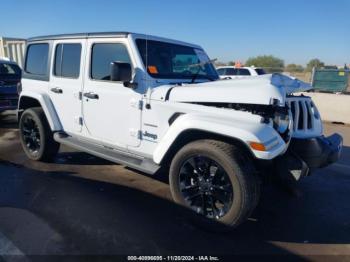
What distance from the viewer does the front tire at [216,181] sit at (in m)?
3.23

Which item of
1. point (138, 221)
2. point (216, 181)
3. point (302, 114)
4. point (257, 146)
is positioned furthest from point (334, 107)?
point (138, 221)

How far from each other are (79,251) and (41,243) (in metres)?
0.38

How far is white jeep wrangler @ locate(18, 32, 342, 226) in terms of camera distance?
129 inches

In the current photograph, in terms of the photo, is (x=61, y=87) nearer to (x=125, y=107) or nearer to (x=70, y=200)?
(x=125, y=107)

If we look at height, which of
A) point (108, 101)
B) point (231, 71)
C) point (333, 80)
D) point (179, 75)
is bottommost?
point (333, 80)

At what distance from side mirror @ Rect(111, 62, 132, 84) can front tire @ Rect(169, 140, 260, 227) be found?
3.56 ft

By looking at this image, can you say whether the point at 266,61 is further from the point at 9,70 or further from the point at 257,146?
the point at 257,146

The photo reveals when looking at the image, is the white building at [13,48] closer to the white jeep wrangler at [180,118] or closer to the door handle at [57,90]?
the white jeep wrangler at [180,118]

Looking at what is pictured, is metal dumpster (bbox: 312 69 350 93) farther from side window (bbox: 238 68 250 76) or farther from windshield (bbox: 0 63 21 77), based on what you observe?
windshield (bbox: 0 63 21 77)

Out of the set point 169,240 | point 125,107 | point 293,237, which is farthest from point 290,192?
point 125,107

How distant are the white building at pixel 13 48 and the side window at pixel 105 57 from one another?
14715 millimetres

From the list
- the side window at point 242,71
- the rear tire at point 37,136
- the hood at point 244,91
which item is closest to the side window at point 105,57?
the hood at point 244,91

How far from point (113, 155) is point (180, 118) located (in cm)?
123

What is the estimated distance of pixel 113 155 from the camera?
4.42 meters
